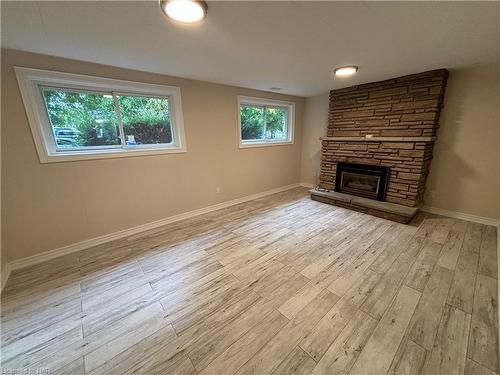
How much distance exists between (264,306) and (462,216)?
364cm

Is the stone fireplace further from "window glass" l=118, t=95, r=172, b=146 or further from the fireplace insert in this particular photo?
"window glass" l=118, t=95, r=172, b=146

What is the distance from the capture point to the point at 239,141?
154 inches

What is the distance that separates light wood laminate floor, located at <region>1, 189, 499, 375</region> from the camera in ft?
4.18

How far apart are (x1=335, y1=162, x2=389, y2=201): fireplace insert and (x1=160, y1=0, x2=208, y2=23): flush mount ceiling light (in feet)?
11.5

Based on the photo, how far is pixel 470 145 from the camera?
2.94 meters

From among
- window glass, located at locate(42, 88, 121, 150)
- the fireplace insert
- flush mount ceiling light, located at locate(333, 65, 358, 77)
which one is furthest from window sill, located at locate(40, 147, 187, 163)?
the fireplace insert

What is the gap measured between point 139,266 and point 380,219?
356cm

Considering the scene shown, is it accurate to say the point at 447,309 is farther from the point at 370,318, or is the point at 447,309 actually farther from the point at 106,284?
the point at 106,284

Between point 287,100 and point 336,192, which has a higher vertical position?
point 287,100

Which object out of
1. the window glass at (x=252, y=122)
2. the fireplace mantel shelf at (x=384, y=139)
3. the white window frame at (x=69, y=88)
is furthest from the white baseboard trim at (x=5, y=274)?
the fireplace mantel shelf at (x=384, y=139)

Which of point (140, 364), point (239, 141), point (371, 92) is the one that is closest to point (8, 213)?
point (140, 364)

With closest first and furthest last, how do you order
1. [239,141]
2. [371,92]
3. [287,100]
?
[371,92] → [239,141] → [287,100]

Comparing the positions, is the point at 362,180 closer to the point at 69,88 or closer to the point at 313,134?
the point at 313,134

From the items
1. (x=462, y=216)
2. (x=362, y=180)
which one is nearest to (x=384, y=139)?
(x=362, y=180)
